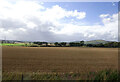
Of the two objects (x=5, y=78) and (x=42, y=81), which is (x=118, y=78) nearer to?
(x=42, y=81)

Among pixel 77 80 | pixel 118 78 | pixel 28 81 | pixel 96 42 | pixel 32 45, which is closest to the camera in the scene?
pixel 28 81

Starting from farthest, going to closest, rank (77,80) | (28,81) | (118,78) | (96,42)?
1. (96,42)
2. (118,78)
3. (77,80)
4. (28,81)

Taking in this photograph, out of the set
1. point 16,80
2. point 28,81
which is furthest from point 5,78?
point 28,81

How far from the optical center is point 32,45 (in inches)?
2264

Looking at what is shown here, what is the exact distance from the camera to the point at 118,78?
387cm

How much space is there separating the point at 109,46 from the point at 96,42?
308 inches

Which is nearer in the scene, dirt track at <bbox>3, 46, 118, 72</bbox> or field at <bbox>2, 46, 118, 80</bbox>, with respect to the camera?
field at <bbox>2, 46, 118, 80</bbox>

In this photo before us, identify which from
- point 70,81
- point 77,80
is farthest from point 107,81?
point 70,81

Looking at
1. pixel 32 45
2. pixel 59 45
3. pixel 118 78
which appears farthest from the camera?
pixel 59 45

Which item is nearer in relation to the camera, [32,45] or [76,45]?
[32,45]

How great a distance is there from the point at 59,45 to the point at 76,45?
10954 mm

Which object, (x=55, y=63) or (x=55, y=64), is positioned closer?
(x=55, y=64)

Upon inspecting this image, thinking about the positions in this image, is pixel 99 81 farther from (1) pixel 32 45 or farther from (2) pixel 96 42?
(2) pixel 96 42

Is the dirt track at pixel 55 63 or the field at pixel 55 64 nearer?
the field at pixel 55 64
